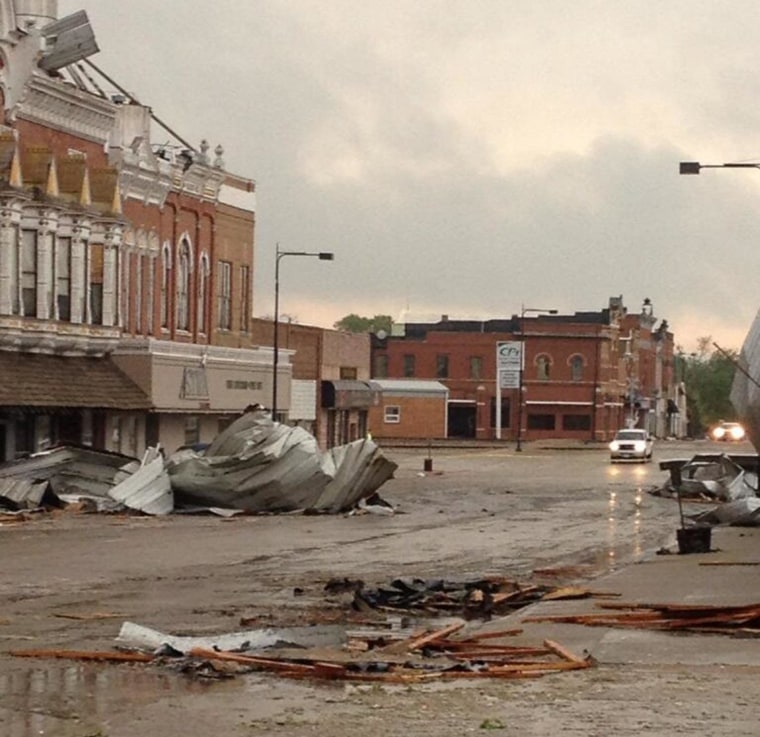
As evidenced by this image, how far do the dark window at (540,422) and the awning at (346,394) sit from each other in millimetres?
46644

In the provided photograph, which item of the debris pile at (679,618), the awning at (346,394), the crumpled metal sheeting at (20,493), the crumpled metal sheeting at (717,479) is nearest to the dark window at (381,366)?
the awning at (346,394)

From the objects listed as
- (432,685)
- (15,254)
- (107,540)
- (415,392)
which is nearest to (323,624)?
(432,685)

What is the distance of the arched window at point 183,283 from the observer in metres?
64.2

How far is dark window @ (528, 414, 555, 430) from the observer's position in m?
142

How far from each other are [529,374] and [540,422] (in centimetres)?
382

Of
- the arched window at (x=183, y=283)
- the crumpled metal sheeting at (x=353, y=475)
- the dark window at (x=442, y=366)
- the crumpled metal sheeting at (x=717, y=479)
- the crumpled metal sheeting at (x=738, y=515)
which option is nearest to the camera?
the crumpled metal sheeting at (x=738, y=515)

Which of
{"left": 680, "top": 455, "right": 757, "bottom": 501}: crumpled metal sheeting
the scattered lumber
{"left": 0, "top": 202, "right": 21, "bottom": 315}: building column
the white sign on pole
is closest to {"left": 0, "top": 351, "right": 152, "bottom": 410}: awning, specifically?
{"left": 0, "top": 202, "right": 21, "bottom": 315}: building column

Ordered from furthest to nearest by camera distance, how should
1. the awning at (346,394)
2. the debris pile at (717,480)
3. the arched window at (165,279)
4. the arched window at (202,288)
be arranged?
the awning at (346,394)
the arched window at (202,288)
the arched window at (165,279)
the debris pile at (717,480)

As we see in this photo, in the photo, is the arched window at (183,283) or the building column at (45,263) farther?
the arched window at (183,283)

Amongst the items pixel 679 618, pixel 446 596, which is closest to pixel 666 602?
pixel 679 618

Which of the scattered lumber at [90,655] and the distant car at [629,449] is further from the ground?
the distant car at [629,449]

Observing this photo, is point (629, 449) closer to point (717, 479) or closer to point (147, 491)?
point (717, 479)

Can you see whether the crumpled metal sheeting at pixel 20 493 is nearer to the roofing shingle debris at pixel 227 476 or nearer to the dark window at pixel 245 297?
the roofing shingle debris at pixel 227 476

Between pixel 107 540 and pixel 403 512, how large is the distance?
13563 millimetres
